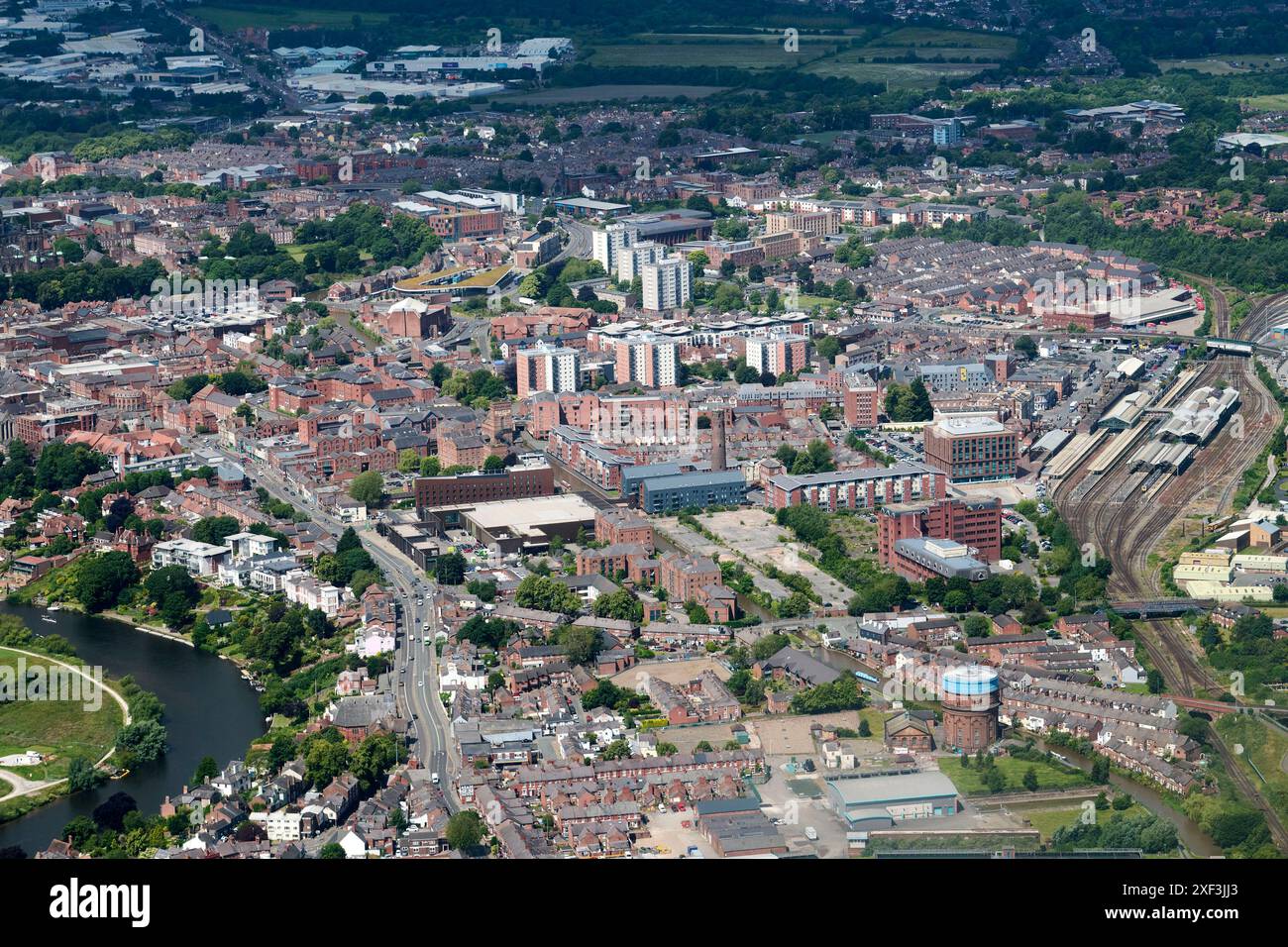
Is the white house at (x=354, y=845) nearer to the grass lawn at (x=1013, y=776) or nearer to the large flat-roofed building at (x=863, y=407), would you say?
the grass lawn at (x=1013, y=776)

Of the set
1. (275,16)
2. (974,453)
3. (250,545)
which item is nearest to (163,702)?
(250,545)

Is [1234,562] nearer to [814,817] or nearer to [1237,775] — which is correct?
[1237,775]

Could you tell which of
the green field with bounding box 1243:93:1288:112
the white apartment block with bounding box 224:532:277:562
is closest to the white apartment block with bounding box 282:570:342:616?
the white apartment block with bounding box 224:532:277:562

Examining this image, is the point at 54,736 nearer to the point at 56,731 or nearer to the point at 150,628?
the point at 56,731

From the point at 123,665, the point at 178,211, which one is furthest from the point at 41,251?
the point at 123,665

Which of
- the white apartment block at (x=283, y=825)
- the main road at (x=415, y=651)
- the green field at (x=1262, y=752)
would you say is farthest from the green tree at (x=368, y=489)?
the green field at (x=1262, y=752)
